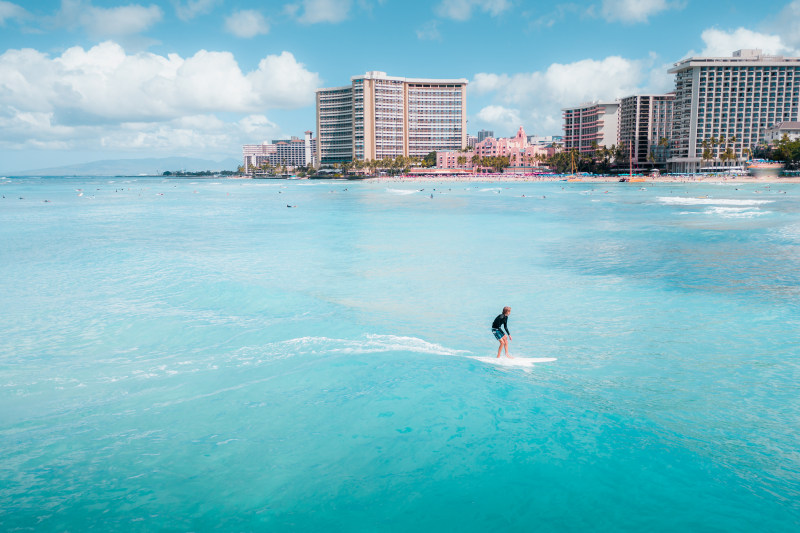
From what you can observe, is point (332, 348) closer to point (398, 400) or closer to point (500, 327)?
point (398, 400)

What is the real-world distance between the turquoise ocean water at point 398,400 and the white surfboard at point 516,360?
1.74ft

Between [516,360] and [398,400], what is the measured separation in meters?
4.66

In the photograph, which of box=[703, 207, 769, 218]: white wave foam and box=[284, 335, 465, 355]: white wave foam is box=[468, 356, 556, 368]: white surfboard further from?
box=[703, 207, 769, 218]: white wave foam

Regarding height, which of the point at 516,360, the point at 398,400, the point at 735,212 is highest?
the point at 735,212

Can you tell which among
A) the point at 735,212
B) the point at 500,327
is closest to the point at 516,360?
the point at 500,327

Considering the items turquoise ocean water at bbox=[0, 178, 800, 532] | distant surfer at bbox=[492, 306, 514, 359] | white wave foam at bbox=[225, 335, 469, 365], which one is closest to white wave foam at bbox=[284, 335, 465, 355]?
white wave foam at bbox=[225, 335, 469, 365]

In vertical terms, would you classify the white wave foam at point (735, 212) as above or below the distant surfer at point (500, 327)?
above

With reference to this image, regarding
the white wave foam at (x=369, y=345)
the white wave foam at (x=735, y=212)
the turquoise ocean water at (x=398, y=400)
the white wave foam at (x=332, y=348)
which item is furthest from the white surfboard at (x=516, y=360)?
the white wave foam at (x=735, y=212)

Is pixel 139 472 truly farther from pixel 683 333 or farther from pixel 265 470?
pixel 683 333

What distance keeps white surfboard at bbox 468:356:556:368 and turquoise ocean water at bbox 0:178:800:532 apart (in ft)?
1.74

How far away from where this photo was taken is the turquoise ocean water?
10859mm

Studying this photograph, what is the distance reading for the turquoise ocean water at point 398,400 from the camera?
10.9m

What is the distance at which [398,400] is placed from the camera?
1545 cm

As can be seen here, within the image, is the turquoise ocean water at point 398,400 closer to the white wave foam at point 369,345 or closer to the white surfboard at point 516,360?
the white wave foam at point 369,345
